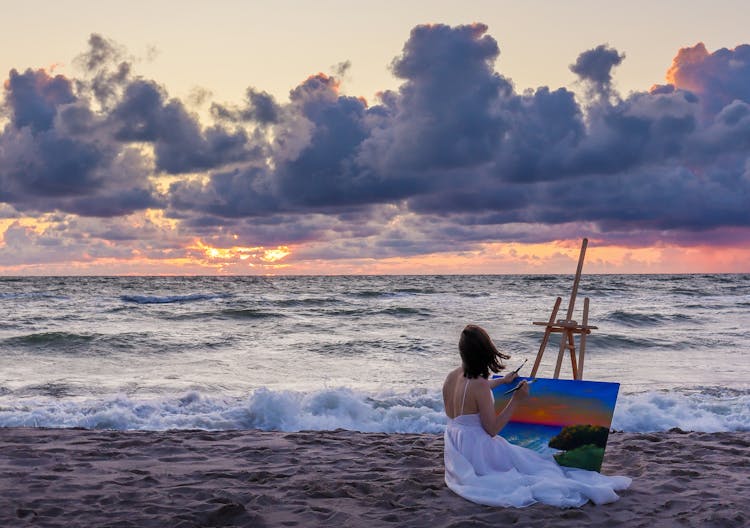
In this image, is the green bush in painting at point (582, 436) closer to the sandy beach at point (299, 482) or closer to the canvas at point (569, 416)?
the canvas at point (569, 416)

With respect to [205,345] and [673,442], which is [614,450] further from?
[205,345]

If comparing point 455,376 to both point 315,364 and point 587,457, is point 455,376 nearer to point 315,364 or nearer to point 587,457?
point 587,457

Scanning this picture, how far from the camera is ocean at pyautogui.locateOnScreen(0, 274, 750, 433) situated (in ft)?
33.4

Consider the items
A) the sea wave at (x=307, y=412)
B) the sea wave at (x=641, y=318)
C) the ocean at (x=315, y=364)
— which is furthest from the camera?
the sea wave at (x=641, y=318)

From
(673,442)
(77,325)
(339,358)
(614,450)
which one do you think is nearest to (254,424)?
(614,450)

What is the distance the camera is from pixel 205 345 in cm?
2022

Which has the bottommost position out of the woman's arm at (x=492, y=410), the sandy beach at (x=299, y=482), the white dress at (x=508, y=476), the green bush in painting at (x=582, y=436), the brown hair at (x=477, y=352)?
the sandy beach at (x=299, y=482)

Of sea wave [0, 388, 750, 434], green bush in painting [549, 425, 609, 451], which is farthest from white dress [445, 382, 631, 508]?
sea wave [0, 388, 750, 434]

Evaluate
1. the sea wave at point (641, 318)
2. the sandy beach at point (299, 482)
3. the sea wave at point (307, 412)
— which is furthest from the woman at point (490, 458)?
the sea wave at point (641, 318)

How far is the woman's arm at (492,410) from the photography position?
570 cm

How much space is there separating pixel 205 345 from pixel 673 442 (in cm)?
1496

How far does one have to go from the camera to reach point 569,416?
20.1 ft

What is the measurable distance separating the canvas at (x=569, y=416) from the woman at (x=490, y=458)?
15 centimetres

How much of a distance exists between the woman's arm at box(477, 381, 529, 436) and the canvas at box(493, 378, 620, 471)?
0.25 m
